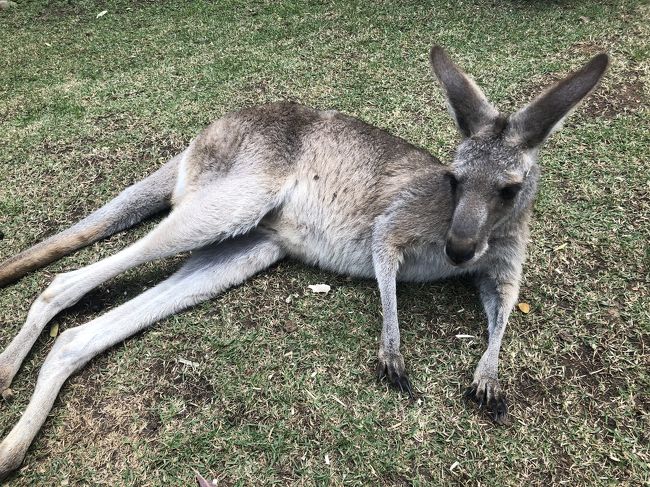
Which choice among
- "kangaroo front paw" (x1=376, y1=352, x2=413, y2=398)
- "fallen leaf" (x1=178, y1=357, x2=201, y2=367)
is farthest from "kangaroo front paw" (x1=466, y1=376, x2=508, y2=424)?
"fallen leaf" (x1=178, y1=357, x2=201, y2=367)

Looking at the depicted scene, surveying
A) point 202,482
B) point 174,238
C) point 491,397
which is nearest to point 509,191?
point 491,397

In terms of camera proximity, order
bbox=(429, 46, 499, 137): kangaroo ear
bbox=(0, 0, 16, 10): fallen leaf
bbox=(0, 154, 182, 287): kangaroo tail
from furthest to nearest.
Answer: bbox=(0, 0, 16, 10): fallen leaf
bbox=(0, 154, 182, 287): kangaroo tail
bbox=(429, 46, 499, 137): kangaroo ear

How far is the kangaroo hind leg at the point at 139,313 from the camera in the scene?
2.23 meters

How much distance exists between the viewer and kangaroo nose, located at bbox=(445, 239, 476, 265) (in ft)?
7.51

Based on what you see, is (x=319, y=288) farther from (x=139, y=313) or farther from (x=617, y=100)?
(x=617, y=100)

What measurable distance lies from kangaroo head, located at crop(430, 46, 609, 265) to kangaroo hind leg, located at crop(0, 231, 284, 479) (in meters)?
1.17

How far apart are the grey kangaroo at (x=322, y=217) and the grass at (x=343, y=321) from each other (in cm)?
10

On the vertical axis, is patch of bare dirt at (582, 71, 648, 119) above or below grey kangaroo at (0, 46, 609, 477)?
below

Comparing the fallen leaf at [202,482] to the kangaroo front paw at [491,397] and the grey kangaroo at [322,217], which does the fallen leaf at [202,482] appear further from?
the kangaroo front paw at [491,397]

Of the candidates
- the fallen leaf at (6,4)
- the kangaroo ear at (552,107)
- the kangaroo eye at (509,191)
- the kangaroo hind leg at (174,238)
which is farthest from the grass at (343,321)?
the fallen leaf at (6,4)

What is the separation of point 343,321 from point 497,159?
1.14 m

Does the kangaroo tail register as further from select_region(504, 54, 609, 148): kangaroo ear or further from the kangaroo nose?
select_region(504, 54, 609, 148): kangaroo ear

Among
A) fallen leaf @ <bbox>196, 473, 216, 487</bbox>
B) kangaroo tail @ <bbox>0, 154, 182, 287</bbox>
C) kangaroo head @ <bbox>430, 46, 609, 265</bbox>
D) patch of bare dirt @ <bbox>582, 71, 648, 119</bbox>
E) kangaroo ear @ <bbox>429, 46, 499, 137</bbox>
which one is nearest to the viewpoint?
fallen leaf @ <bbox>196, 473, 216, 487</bbox>

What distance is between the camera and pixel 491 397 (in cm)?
233
